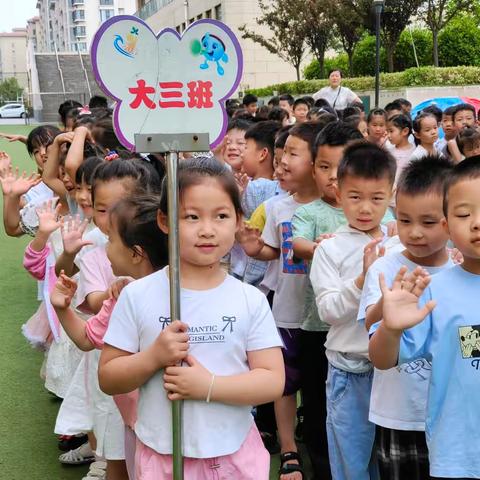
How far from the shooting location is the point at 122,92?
1941 mm

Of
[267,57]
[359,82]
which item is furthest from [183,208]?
[267,57]

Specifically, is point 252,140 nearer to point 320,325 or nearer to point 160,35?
point 320,325

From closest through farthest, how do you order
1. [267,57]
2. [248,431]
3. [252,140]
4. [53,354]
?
[248,431], [53,354], [252,140], [267,57]

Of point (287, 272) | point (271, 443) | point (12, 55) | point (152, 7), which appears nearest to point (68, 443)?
point (271, 443)

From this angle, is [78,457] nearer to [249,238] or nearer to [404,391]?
[249,238]

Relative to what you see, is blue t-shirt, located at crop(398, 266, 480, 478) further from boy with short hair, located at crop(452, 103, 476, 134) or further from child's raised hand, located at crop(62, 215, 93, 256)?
boy with short hair, located at crop(452, 103, 476, 134)

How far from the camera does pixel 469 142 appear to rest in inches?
202

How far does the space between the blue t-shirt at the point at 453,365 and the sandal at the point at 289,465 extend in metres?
1.39

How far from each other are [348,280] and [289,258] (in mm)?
684

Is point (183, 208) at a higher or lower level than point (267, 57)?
lower

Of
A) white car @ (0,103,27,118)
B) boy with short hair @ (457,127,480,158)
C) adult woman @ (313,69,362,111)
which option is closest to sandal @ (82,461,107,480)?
boy with short hair @ (457,127,480,158)

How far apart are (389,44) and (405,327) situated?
20208mm

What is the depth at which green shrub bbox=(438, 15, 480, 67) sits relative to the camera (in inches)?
845

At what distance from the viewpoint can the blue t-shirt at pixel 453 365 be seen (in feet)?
6.22
